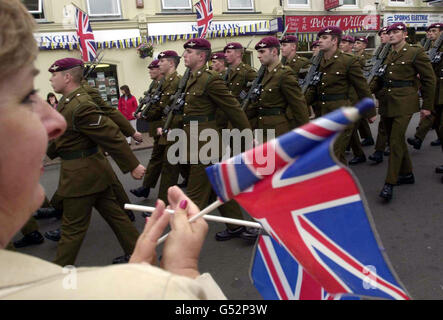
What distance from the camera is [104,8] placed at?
1228 centimetres

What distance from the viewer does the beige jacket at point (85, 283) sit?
58 cm

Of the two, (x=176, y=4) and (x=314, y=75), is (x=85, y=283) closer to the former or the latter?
(x=314, y=75)

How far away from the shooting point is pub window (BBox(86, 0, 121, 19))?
12.1m

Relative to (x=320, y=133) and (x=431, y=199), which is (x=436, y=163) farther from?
(x=320, y=133)

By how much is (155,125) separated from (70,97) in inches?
123

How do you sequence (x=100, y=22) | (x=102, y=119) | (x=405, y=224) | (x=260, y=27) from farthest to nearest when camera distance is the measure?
(x=260, y=27) < (x=100, y=22) < (x=405, y=224) < (x=102, y=119)

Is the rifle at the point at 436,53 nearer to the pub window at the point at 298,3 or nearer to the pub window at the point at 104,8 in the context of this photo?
the pub window at the point at 104,8

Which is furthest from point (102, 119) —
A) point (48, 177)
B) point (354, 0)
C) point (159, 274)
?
point (354, 0)

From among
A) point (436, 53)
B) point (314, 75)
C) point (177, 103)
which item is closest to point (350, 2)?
point (436, 53)

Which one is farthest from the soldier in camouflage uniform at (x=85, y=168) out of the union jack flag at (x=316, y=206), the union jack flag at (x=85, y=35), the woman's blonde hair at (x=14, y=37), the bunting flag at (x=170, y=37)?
the bunting flag at (x=170, y=37)

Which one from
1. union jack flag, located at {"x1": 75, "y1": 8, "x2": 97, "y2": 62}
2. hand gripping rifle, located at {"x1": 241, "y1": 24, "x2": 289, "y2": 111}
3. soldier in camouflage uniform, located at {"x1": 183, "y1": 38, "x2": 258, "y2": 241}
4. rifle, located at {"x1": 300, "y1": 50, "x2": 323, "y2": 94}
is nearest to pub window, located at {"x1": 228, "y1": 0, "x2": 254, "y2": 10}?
union jack flag, located at {"x1": 75, "y1": 8, "x2": 97, "y2": 62}

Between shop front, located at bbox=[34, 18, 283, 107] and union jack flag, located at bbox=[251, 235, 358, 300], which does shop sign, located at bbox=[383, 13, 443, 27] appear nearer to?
shop front, located at bbox=[34, 18, 283, 107]

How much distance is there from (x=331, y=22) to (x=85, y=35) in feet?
33.5

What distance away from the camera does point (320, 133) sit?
846mm
